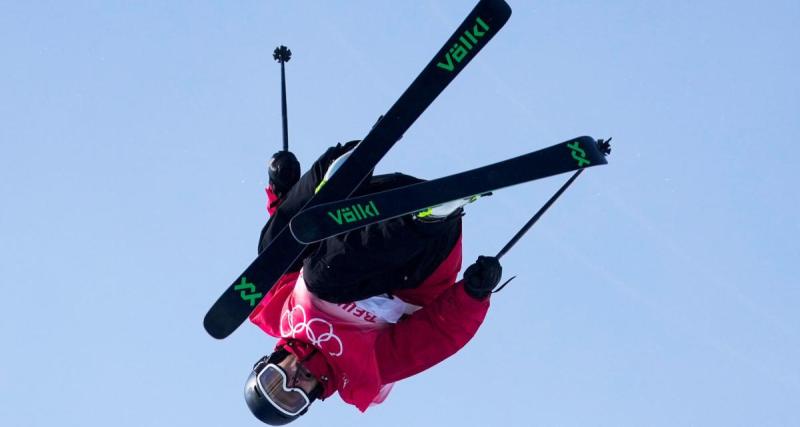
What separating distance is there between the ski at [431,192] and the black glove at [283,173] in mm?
1666

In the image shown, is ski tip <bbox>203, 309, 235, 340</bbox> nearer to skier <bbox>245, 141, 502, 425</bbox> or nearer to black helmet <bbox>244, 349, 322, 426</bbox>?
skier <bbox>245, 141, 502, 425</bbox>

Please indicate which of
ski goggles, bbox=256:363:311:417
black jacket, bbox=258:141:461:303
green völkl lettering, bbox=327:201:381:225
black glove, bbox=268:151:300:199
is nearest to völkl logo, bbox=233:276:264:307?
black jacket, bbox=258:141:461:303

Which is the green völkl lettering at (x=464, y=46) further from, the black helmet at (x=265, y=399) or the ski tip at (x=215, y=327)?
the black helmet at (x=265, y=399)

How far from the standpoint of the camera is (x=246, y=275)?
32.6ft

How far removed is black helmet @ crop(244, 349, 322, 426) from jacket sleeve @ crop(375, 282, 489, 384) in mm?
649

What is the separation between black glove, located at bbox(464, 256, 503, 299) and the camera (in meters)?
10.1

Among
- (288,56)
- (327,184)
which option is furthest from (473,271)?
(288,56)

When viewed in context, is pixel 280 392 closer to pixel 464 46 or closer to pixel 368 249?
pixel 368 249

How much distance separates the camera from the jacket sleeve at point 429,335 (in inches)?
409

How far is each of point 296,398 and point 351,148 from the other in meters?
2.12

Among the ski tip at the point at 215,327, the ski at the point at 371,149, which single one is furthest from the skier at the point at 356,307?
the ski tip at the point at 215,327

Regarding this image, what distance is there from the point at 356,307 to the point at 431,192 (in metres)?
1.85

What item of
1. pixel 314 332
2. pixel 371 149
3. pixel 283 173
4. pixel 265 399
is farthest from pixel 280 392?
pixel 371 149

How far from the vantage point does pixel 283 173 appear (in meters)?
11.1
